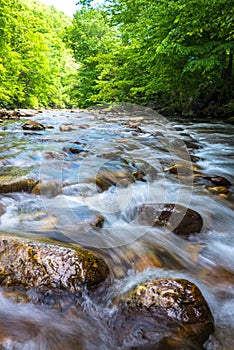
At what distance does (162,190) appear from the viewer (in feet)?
10.9

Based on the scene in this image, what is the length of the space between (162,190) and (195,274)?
5.38ft

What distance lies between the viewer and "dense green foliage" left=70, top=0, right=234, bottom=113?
580 cm

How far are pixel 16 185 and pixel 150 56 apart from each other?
8.20 m

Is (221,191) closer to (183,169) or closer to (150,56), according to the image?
(183,169)

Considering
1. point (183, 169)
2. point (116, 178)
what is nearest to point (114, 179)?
point (116, 178)

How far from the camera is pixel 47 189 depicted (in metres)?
2.97

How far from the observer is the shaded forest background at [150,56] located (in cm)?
634

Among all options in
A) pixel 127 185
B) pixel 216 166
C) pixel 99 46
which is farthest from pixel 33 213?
pixel 99 46

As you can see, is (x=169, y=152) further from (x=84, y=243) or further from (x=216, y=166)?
(x=84, y=243)

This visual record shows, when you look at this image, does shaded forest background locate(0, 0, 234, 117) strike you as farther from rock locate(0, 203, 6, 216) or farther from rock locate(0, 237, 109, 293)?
rock locate(0, 237, 109, 293)

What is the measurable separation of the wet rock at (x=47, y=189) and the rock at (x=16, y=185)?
57mm

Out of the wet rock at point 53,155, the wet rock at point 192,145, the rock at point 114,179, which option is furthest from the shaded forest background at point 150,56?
the wet rock at point 53,155

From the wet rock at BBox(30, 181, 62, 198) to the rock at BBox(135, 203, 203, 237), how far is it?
1.07 metres

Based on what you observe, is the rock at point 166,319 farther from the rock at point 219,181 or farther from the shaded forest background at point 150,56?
the shaded forest background at point 150,56
